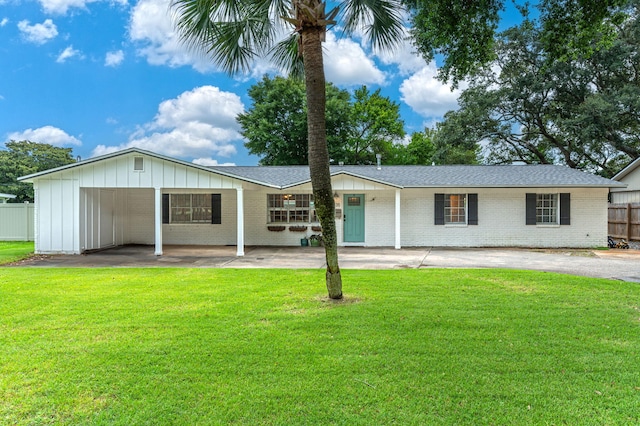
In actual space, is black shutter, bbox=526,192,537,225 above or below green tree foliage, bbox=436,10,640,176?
below

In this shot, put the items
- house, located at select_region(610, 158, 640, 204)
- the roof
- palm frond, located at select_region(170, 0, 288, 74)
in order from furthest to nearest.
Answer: house, located at select_region(610, 158, 640, 204), the roof, palm frond, located at select_region(170, 0, 288, 74)

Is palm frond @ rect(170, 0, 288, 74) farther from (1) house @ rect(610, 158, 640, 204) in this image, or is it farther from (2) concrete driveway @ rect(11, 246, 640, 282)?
(1) house @ rect(610, 158, 640, 204)

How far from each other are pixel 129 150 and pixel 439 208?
10935 millimetres

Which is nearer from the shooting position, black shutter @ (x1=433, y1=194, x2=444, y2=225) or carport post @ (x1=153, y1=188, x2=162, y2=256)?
carport post @ (x1=153, y1=188, x2=162, y2=256)

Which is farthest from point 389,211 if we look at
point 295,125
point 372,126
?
point 372,126

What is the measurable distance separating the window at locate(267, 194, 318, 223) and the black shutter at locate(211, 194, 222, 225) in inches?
76.3

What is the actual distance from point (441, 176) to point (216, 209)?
9090 millimetres

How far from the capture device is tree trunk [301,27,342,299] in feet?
19.0

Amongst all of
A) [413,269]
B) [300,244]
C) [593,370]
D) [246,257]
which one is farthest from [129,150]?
[593,370]

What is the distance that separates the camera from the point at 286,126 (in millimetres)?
29078

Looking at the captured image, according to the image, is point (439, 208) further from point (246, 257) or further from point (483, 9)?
point (483, 9)

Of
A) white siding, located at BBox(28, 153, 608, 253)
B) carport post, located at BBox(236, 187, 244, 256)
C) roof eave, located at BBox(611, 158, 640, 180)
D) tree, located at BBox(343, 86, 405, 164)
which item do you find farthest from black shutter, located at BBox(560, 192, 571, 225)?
tree, located at BBox(343, 86, 405, 164)

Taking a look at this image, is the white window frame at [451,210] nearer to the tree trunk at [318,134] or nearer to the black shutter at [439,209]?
the black shutter at [439,209]

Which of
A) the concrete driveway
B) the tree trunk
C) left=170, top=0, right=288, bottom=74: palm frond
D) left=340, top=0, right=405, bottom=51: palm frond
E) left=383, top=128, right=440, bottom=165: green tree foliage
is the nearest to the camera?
the tree trunk
